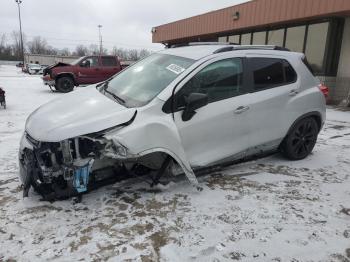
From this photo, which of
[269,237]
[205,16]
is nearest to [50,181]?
[269,237]

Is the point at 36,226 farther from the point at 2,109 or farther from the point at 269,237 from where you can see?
the point at 2,109

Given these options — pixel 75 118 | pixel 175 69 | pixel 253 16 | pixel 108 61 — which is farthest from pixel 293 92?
pixel 108 61

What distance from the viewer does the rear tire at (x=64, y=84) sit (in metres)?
15.3

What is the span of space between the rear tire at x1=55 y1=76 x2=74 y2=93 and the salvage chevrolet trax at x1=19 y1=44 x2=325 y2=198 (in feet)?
38.6

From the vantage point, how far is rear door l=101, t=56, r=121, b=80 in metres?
16.5

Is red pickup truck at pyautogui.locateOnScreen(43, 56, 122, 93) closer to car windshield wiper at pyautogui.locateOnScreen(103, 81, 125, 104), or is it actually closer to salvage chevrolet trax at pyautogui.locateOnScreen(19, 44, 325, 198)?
salvage chevrolet trax at pyautogui.locateOnScreen(19, 44, 325, 198)

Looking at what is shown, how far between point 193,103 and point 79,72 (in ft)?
44.4

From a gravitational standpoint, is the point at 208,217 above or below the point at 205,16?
below

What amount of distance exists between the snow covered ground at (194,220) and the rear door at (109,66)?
41.1 feet

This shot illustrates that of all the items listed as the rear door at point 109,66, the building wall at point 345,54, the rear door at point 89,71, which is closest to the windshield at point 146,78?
the building wall at point 345,54

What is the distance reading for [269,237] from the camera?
2.94 metres

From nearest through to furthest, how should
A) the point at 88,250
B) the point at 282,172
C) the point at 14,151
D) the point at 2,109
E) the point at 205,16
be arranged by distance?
the point at 88,250
the point at 282,172
the point at 14,151
the point at 2,109
the point at 205,16

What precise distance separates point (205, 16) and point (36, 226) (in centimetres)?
1786

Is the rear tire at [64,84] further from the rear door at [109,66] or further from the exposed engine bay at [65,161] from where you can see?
the exposed engine bay at [65,161]
